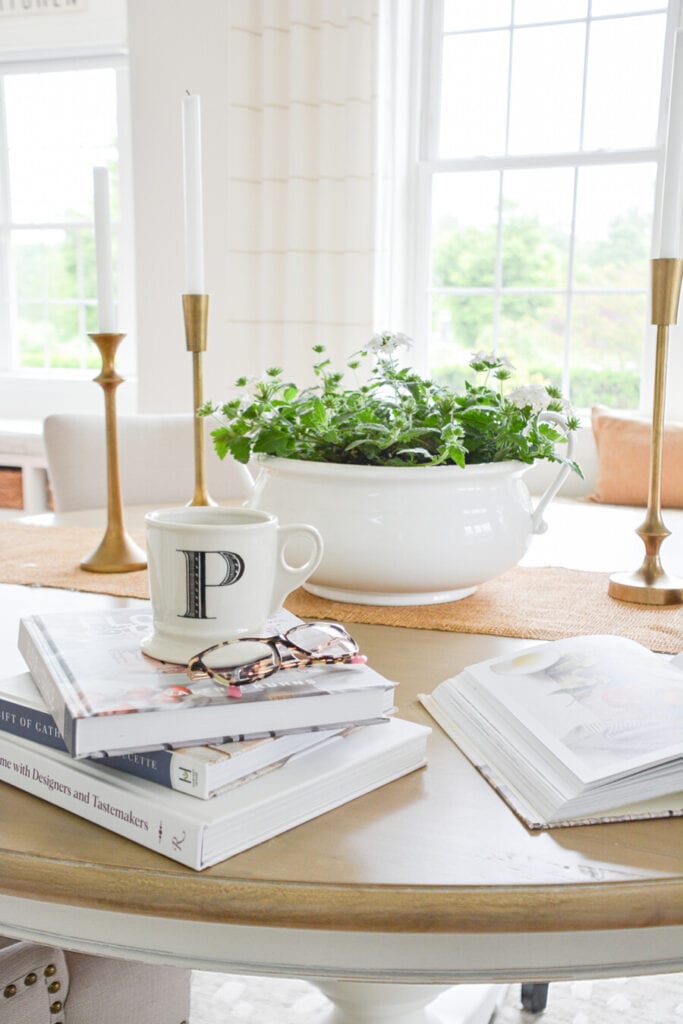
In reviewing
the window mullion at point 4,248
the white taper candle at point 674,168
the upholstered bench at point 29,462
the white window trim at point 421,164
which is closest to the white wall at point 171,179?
the upholstered bench at point 29,462

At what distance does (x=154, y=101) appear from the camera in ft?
12.2

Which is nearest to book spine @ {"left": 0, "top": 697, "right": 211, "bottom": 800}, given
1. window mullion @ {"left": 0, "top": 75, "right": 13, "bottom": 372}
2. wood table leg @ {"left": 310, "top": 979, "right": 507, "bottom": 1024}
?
wood table leg @ {"left": 310, "top": 979, "right": 507, "bottom": 1024}

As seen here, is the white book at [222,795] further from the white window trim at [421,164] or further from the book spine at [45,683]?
the white window trim at [421,164]

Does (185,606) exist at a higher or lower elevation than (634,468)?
higher

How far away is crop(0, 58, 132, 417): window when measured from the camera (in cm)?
423

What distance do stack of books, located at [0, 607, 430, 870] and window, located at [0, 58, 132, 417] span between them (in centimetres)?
383

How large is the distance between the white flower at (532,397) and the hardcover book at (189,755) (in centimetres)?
57

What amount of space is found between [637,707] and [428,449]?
48 cm

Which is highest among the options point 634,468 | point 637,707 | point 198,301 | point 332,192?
point 332,192

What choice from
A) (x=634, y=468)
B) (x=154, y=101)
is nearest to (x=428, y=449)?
(x=634, y=468)

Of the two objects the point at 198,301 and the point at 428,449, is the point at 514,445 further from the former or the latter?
the point at 198,301

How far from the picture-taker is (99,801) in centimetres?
56

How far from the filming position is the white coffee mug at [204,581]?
694 millimetres

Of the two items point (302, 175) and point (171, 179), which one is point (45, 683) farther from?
point (171, 179)
